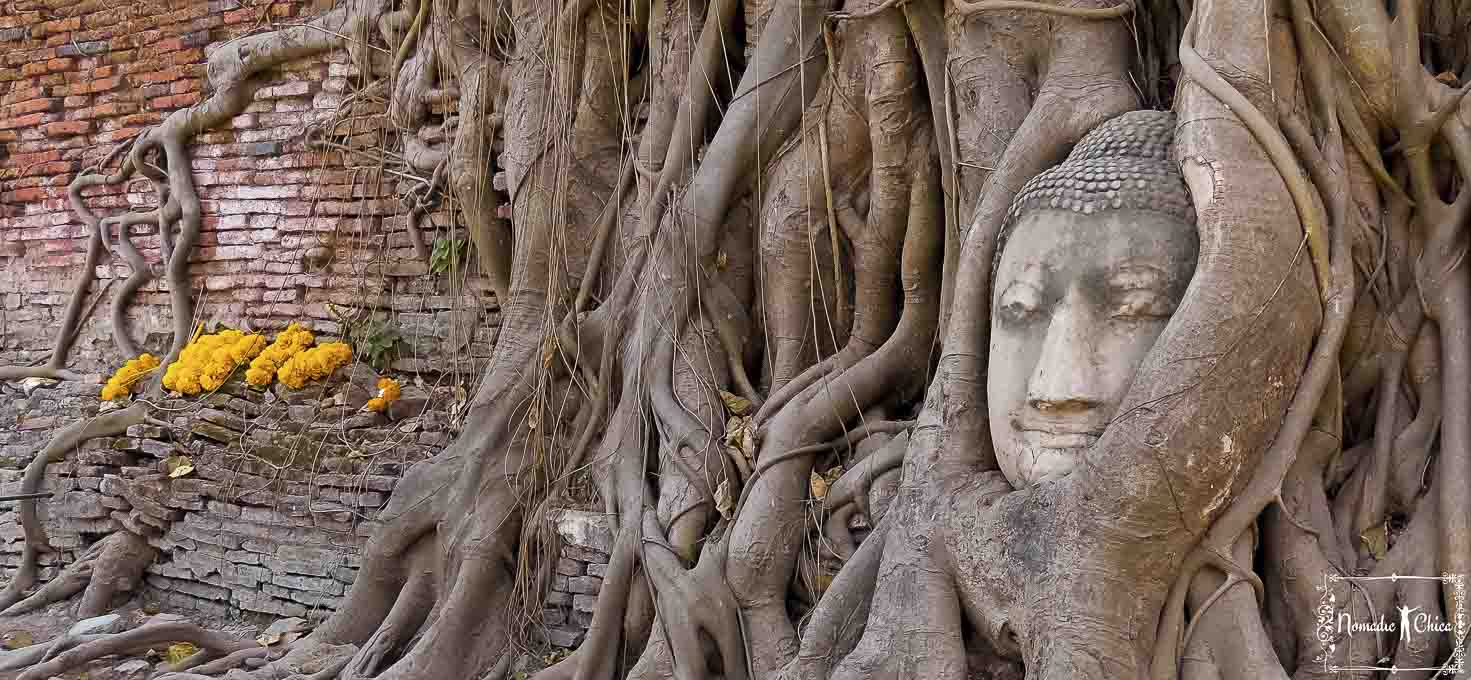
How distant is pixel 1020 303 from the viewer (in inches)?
102

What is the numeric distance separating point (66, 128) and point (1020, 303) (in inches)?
240

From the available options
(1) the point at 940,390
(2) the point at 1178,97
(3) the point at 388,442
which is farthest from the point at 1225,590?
(3) the point at 388,442

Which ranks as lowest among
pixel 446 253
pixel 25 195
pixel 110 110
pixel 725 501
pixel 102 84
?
pixel 725 501

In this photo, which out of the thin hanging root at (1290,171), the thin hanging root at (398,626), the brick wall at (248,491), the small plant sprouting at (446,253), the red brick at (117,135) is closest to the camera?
the thin hanging root at (1290,171)

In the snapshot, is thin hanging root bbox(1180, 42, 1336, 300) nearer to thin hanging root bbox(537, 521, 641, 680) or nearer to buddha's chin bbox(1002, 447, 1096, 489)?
buddha's chin bbox(1002, 447, 1096, 489)

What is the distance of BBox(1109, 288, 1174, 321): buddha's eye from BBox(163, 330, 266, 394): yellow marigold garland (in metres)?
4.22

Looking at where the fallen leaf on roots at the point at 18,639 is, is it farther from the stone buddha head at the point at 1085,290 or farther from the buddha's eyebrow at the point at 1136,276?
the buddha's eyebrow at the point at 1136,276

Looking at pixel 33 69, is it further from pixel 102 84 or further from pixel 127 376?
pixel 127 376

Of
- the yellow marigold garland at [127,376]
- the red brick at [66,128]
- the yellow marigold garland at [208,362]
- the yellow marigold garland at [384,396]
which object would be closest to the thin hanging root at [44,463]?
the yellow marigold garland at [208,362]

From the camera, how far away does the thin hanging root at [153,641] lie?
4414 mm

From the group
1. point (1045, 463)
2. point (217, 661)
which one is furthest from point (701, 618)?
point (217, 661)

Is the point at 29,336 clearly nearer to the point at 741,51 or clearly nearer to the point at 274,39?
the point at 274,39

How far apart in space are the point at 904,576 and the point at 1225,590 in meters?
0.65

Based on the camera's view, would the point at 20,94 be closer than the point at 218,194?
No
